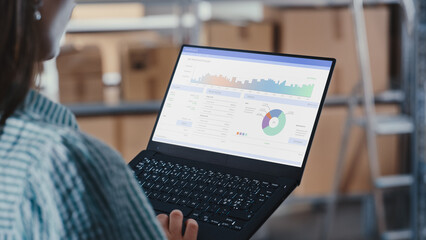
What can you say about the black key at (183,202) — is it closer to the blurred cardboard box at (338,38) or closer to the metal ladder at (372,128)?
the metal ladder at (372,128)

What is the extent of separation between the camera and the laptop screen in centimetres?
100

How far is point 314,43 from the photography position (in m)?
3.04

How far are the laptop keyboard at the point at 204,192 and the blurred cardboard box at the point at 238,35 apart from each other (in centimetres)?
200

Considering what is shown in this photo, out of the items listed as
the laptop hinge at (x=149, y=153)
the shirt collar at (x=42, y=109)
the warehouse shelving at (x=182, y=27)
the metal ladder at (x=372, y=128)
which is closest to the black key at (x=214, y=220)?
the laptop hinge at (x=149, y=153)

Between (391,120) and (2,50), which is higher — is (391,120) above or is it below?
below

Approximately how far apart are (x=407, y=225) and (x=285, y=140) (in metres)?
2.41

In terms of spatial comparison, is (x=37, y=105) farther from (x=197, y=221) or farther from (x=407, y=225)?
(x=407, y=225)

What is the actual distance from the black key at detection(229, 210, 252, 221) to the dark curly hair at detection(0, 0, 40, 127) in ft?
1.36

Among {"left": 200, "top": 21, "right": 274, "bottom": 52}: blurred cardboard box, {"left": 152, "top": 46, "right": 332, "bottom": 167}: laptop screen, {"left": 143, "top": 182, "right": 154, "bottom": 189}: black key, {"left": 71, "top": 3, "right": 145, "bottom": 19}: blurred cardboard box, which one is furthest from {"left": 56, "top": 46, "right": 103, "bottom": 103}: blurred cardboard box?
{"left": 143, "top": 182, "right": 154, "bottom": 189}: black key

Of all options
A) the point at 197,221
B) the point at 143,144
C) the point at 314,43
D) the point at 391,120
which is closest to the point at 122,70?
the point at 143,144

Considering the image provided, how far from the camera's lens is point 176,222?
845mm

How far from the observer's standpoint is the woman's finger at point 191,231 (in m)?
0.83

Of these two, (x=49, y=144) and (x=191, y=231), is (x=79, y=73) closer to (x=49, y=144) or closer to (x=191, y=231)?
(x=191, y=231)

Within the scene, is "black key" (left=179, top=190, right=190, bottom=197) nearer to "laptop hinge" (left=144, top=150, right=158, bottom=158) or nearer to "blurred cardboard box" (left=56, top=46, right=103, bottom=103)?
"laptop hinge" (left=144, top=150, right=158, bottom=158)
